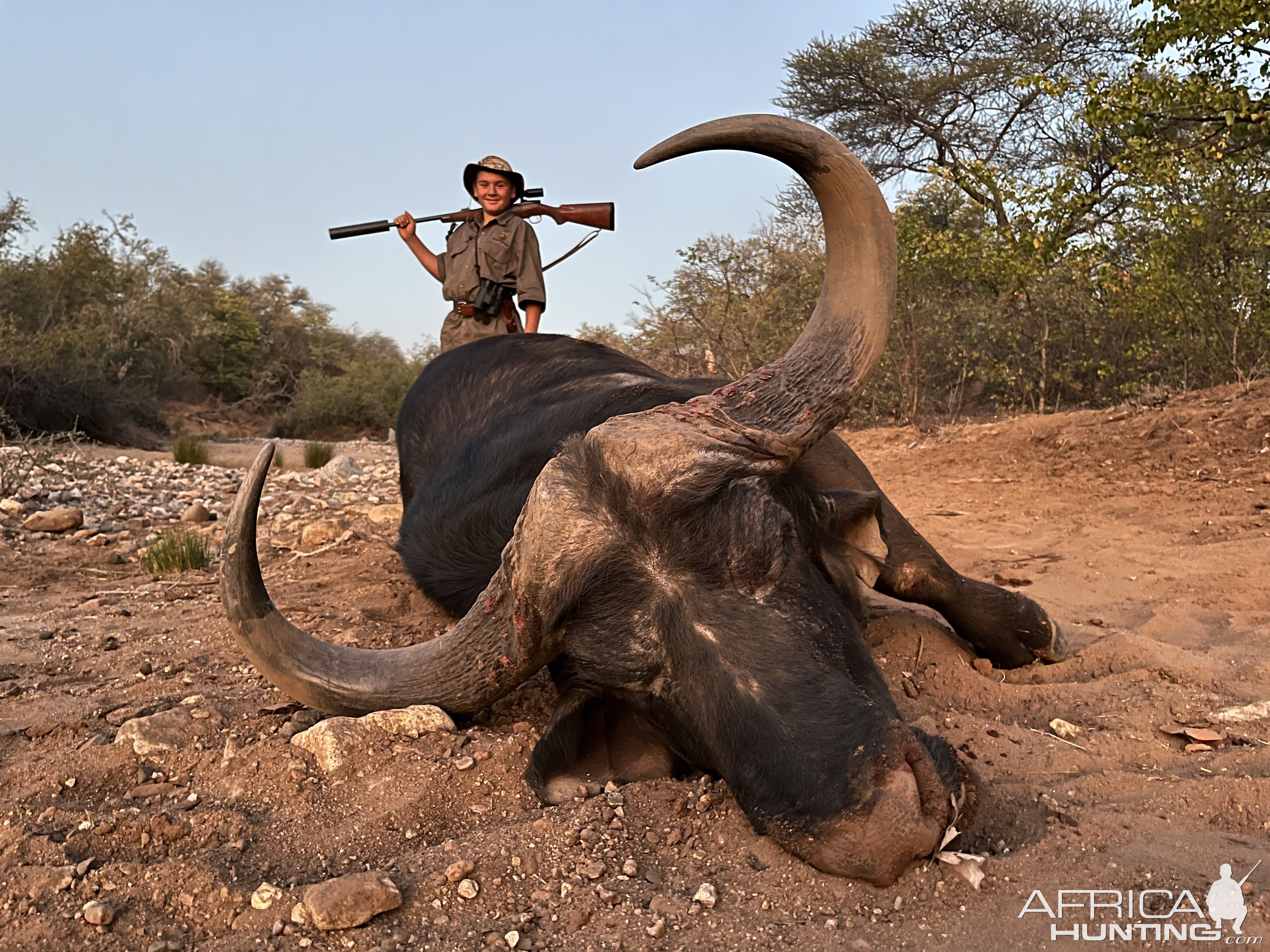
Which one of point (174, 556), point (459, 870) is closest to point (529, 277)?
point (174, 556)

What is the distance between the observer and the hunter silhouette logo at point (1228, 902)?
1671 millimetres

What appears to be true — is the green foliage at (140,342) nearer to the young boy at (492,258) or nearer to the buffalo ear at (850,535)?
the young boy at (492,258)

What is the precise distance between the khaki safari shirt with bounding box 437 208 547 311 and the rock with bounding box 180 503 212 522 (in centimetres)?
303

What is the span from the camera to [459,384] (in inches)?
186

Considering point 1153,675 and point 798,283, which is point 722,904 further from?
point 798,283

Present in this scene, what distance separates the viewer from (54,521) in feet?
22.9

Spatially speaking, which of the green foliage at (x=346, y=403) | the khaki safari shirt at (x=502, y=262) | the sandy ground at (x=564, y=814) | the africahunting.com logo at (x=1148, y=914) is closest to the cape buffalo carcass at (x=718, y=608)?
the sandy ground at (x=564, y=814)

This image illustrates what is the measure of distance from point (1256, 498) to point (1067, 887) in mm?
5258

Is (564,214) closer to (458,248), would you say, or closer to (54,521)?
(458,248)

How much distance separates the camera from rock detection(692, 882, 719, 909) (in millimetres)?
1901

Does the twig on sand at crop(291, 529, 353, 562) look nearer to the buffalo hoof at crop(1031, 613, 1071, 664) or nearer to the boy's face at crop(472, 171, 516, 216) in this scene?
the boy's face at crop(472, 171, 516, 216)

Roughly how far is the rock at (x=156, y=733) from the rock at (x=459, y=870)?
1072 millimetres

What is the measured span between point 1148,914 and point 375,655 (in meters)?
1.95

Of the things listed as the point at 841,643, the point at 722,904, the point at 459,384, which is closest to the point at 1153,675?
the point at 841,643
